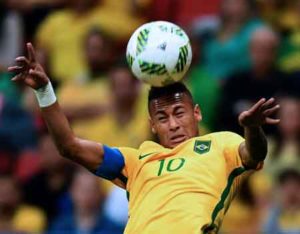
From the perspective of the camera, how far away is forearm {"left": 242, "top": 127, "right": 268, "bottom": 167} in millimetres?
7050

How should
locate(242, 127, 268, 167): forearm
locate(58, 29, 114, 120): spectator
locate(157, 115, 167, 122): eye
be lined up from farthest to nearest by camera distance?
locate(58, 29, 114, 120): spectator < locate(157, 115, 167, 122): eye < locate(242, 127, 268, 167): forearm

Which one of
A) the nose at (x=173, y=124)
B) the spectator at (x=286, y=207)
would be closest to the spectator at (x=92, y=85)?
the spectator at (x=286, y=207)

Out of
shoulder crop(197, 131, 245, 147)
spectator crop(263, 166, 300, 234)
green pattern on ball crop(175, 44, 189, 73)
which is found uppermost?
green pattern on ball crop(175, 44, 189, 73)

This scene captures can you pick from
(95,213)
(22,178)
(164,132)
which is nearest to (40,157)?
(22,178)

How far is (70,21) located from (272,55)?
253 centimetres

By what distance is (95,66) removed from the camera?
12.4 m

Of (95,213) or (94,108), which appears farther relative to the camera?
(94,108)

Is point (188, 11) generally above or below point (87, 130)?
above

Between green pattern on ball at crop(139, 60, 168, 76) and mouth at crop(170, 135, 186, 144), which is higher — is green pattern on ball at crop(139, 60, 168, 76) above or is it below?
above

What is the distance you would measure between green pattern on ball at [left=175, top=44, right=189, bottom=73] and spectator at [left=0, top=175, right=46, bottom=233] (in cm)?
385

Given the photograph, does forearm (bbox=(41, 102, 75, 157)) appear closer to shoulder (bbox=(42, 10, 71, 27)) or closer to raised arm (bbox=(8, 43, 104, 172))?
raised arm (bbox=(8, 43, 104, 172))

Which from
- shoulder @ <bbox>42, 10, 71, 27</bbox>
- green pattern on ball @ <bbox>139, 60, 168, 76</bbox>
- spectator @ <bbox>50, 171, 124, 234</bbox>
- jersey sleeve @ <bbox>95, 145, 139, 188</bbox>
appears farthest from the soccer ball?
shoulder @ <bbox>42, 10, 71, 27</bbox>

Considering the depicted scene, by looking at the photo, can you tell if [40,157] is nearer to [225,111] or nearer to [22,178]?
[22,178]

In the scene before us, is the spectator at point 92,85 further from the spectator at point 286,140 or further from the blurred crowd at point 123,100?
Result: the spectator at point 286,140
